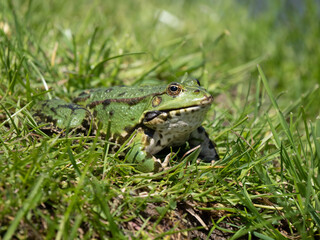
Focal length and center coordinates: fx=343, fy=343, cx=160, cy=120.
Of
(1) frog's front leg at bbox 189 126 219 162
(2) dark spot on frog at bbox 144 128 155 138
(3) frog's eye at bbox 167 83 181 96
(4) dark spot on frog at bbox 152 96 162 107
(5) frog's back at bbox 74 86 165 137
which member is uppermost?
(3) frog's eye at bbox 167 83 181 96

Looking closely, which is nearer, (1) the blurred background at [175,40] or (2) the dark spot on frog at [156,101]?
(2) the dark spot on frog at [156,101]

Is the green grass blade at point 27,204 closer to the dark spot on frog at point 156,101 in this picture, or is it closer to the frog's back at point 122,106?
the frog's back at point 122,106

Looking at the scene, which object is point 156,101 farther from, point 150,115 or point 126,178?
point 126,178

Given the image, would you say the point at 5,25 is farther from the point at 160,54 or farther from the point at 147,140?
the point at 147,140

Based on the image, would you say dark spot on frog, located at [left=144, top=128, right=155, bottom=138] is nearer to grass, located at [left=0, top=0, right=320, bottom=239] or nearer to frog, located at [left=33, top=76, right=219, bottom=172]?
frog, located at [left=33, top=76, right=219, bottom=172]

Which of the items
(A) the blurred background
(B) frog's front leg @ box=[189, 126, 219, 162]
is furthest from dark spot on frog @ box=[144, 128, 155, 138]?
(A) the blurred background

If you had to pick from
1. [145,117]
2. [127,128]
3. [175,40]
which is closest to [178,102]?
[145,117]

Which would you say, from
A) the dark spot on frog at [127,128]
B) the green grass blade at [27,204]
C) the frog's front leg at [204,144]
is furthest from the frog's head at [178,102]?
the green grass blade at [27,204]
